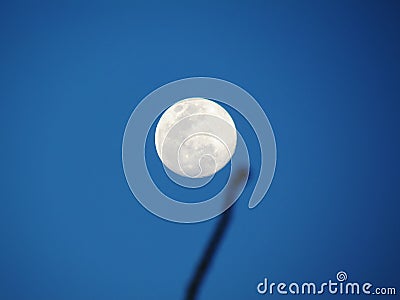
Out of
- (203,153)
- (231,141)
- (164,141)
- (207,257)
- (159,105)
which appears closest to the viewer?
(207,257)

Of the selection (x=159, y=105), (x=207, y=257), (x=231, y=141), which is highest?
(x=231, y=141)

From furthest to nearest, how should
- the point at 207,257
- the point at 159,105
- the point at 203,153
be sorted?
the point at 203,153 < the point at 159,105 < the point at 207,257

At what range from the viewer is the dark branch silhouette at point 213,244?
46 centimetres

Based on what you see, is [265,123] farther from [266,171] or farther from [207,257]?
[207,257]

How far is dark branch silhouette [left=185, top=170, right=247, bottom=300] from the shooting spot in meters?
0.46

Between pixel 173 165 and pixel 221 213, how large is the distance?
25cm

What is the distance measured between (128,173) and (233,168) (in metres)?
0.16

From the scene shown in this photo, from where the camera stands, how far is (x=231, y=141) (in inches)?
34.9

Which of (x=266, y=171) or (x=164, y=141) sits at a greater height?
(x=164, y=141)

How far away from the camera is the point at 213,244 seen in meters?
0.46

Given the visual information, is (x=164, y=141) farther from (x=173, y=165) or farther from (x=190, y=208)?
(x=190, y=208)

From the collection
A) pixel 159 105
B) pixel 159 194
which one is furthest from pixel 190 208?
pixel 159 105

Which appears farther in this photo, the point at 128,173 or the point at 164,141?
the point at 164,141

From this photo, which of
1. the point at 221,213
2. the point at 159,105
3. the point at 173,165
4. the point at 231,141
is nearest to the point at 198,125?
the point at 231,141
